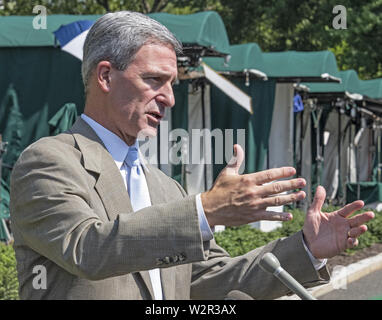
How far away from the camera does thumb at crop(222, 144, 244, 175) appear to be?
7.26ft

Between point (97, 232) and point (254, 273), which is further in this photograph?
point (254, 273)

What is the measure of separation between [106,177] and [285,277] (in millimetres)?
821

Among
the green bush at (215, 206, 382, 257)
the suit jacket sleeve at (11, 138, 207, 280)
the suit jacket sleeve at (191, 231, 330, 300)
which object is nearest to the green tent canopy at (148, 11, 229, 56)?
the green bush at (215, 206, 382, 257)

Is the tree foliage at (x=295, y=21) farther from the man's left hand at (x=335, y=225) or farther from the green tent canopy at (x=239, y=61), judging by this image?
the man's left hand at (x=335, y=225)

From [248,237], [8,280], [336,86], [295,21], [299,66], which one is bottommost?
[248,237]

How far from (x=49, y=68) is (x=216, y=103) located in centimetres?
362

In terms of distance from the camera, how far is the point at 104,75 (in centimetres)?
267

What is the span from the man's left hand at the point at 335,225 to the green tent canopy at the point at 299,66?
13.8 meters

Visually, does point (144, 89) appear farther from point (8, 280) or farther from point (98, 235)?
point (8, 280)

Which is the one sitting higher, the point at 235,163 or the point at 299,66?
the point at 235,163

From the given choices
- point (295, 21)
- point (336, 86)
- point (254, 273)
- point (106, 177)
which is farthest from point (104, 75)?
point (295, 21)

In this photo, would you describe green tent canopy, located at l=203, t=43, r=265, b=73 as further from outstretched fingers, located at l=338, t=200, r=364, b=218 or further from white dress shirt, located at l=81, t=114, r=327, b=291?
outstretched fingers, located at l=338, t=200, r=364, b=218

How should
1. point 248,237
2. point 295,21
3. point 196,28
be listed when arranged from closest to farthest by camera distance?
point 196,28
point 248,237
point 295,21
